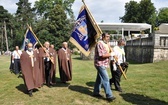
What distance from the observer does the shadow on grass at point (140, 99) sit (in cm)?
834

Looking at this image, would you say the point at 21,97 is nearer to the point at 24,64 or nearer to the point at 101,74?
the point at 24,64

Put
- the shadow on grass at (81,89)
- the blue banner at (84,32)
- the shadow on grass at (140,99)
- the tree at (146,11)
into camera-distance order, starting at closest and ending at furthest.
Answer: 1. the shadow on grass at (140,99)
2. the blue banner at (84,32)
3. the shadow on grass at (81,89)
4. the tree at (146,11)

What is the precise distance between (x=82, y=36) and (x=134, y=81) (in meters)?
3.66

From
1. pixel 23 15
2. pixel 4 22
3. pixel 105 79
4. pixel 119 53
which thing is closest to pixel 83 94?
pixel 105 79

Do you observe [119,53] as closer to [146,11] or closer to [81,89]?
[81,89]

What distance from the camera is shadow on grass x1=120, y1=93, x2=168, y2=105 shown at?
328 inches

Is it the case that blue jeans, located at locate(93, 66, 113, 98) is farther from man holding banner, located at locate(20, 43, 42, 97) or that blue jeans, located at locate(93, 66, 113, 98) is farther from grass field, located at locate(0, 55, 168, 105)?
man holding banner, located at locate(20, 43, 42, 97)

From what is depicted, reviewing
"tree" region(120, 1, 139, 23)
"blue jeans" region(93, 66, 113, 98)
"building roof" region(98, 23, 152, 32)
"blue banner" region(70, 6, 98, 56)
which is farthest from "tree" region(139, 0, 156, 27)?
"blue jeans" region(93, 66, 113, 98)

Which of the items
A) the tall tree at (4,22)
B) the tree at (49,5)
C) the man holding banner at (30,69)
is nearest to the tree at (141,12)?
the tree at (49,5)

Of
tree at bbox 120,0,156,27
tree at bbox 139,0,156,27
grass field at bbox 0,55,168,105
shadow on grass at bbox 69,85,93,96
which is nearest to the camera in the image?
grass field at bbox 0,55,168,105

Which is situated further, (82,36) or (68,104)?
(82,36)

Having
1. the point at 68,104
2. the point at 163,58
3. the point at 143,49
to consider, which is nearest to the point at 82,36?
the point at 68,104

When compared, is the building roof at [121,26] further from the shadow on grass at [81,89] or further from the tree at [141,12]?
the tree at [141,12]

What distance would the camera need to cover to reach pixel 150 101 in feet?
28.1
